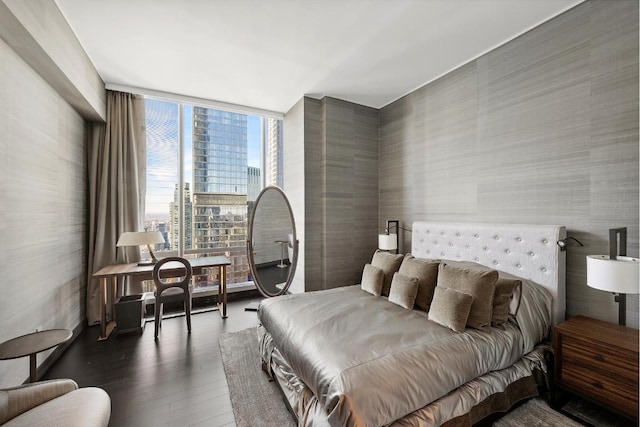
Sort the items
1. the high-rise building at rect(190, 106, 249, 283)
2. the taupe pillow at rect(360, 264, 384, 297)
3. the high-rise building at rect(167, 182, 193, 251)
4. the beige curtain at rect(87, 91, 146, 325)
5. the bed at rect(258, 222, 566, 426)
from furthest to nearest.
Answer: the high-rise building at rect(190, 106, 249, 283), the high-rise building at rect(167, 182, 193, 251), the beige curtain at rect(87, 91, 146, 325), the taupe pillow at rect(360, 264, 384, 297), the bed at rect(258, 222, 566, 426)

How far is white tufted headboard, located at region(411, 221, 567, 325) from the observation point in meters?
1.98

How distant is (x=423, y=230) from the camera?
3111 mm

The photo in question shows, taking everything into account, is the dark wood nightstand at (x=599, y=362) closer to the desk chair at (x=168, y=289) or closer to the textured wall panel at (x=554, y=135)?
the textured wall panel at (x=554, y=135)

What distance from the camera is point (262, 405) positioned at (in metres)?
1.81

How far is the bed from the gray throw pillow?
48 mm

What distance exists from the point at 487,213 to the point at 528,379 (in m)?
1.39

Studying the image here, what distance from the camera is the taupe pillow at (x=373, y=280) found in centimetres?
248

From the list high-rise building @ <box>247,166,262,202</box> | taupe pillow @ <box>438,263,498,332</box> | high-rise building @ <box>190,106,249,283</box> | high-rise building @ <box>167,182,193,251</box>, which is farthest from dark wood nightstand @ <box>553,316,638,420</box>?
high-rise building @ <box>167,182,193,251</box>

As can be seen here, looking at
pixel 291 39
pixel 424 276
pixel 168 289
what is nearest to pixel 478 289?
pixel 424 276

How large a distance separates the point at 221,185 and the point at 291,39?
94.1 inches

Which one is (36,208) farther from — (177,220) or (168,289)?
(177,220)

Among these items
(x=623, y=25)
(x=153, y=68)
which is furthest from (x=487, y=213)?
(x=153, y=68)

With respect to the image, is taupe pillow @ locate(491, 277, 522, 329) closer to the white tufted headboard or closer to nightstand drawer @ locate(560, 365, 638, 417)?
the white tufted headboard

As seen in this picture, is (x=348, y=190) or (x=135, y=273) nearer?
(x=135, y=273)
